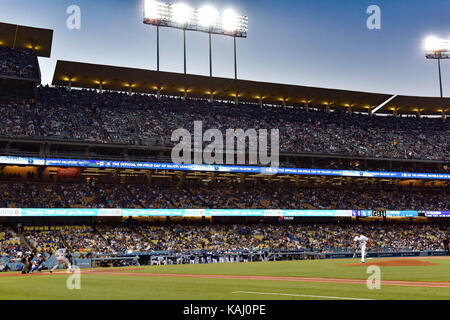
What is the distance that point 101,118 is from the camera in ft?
172

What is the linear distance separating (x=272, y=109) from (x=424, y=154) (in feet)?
64.7

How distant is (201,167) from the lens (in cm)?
4903

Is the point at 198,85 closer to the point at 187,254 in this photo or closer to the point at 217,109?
the point at 217,109

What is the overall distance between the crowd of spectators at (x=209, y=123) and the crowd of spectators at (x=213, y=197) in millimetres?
4770

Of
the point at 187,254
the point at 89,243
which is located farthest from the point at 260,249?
the point at 89,243

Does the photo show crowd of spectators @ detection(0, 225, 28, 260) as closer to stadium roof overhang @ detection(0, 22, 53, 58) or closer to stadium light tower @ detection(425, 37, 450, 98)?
stadium roof overhang @ detection(0, 22, 53, 58)

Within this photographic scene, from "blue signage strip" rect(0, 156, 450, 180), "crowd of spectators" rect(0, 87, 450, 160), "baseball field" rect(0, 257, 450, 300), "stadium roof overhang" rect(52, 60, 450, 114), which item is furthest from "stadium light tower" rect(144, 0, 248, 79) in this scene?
"baseball field" rect(0, 257, 450, 300)

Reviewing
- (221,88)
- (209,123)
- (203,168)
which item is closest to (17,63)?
(209,123)

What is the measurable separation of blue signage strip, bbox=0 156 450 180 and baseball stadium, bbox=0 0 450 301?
131 millimetres

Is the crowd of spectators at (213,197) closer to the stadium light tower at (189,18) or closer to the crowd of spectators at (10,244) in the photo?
the crowd of spectators at (10,244)

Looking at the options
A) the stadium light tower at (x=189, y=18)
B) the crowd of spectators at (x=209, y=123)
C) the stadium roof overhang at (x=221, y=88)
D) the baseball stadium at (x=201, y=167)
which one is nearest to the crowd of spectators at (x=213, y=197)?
the baseball stadium at (x=201, y=167)

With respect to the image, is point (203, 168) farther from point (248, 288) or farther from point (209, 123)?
point (248, 288)

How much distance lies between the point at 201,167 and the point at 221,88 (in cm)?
1468
